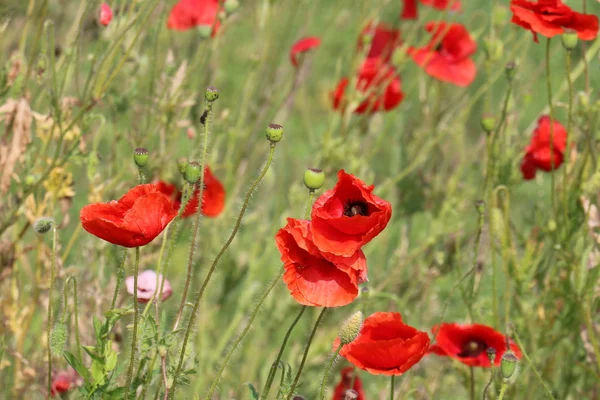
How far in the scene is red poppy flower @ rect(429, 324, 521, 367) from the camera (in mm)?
1627

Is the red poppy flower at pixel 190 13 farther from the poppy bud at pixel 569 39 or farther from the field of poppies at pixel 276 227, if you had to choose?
the poppy bud at pixel 569 39

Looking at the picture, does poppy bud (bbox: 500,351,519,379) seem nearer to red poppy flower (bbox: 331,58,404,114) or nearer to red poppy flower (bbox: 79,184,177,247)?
red poppy flower (bbox: 79,184,177,247)

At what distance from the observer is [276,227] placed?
2.53 metres

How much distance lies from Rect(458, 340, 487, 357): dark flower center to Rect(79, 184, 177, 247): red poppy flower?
0.70 metres

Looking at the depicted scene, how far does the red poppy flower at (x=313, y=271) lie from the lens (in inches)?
49.1

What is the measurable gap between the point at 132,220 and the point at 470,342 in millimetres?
775

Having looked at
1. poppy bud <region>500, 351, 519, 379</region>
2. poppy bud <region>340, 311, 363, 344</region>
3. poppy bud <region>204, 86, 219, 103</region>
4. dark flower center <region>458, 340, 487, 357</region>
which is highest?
poppy bud <region>204, 86, 219, 103</region>

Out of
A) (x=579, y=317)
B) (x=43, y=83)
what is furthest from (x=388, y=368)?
(x=43, y=83)

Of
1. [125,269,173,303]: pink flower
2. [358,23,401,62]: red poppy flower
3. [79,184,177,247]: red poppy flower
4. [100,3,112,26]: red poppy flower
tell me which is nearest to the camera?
[79,184,177,247]: red poppy flower

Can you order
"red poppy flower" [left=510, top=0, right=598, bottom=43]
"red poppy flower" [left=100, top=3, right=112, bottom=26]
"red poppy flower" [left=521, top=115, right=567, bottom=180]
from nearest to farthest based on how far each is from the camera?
"red poppy flower" [left=510, top=0, right=598, bottom=43], "red poppy flower" [left=100, top=3, right=112, bottom=26], "red poppy flower" [left=521, top=115, right=567, bottom=180]

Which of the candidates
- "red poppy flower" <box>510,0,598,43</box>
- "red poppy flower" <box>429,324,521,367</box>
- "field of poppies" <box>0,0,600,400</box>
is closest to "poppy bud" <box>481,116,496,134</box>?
"field of poppies" <box>0,0,600,400</box>

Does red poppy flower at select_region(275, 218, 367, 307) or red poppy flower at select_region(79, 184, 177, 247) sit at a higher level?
red poppy flower at select_region(79, 184, 177, 247)

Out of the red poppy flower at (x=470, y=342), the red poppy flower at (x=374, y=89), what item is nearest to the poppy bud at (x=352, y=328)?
the red poppy flower at (x=470, y=342)

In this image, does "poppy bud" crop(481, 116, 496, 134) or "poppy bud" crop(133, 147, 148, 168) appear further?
"poppy bud" crop(481, 116, 496, 134)
